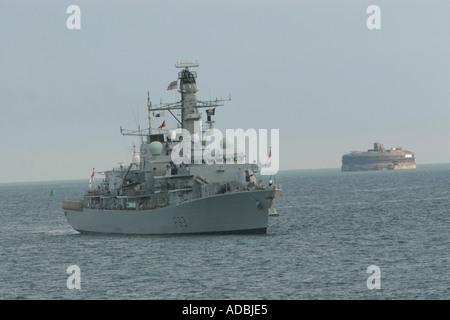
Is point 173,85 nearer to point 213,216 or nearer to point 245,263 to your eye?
point 213,216

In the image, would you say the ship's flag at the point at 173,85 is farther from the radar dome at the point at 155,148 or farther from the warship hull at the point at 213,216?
the warship hull at the point at 213,216

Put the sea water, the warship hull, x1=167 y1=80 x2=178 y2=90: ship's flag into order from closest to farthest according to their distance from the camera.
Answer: the sea water, the warship hull, x1=167 y1=80 x2=178 y2=90: ship's flag

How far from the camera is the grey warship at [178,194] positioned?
171 ft

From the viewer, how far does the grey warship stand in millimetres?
52062

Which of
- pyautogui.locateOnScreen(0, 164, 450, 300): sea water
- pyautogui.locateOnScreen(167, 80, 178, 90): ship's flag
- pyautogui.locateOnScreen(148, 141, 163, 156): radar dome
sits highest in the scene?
pyautogui.locateOnScreen(167, 80, 178, 90): ship's flag

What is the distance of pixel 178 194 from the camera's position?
178 feet

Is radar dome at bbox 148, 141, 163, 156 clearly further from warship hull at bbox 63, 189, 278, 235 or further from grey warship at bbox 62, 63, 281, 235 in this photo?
warship hull at bbox 63, 189, 278, 235

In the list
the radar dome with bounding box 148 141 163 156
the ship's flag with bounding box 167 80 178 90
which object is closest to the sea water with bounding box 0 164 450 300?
the radar dome with bounding box 148 141 163 156

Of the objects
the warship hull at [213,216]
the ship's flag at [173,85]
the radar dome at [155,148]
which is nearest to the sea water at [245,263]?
the warship hull at [213,216]

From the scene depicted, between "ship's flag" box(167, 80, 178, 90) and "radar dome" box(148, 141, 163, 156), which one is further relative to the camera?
"radar dome" box(148, 141, 163, 156)

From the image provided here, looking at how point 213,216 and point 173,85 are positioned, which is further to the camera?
point 173,85

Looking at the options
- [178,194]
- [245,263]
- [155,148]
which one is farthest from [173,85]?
[245,263]

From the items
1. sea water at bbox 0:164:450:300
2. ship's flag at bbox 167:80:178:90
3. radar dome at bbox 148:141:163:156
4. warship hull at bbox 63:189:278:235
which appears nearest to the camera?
sea water at bbox 0:164:450:300
